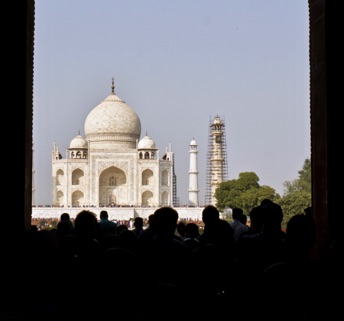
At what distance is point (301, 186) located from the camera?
47844 millimetres

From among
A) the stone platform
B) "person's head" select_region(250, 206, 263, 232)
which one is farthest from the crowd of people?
the stone platform

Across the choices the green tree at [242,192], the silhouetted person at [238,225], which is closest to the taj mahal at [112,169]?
the green tree at [242,192]

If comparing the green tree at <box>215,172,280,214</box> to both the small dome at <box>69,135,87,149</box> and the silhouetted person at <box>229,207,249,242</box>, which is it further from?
the silhouetted person at <box>229,207,249,242</box>

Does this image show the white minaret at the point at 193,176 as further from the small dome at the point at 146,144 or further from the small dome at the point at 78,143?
the small dome at the point at 78,143

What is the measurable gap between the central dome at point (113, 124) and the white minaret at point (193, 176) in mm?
3380

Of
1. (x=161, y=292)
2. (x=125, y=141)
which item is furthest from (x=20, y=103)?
(x=125, y=141)

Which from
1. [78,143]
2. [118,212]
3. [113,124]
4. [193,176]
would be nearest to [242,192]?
[193,176]

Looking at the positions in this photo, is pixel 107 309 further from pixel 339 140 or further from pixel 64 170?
pixel 64 170

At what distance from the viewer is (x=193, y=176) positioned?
45156 millimetres

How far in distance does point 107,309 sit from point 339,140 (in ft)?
8.41

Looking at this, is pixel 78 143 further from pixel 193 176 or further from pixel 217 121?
pixel 217 121

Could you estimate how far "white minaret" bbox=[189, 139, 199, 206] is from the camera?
148ft

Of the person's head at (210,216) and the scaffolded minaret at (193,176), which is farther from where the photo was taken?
the scaffolded minaret at (193,176)

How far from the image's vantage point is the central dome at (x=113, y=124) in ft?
143
